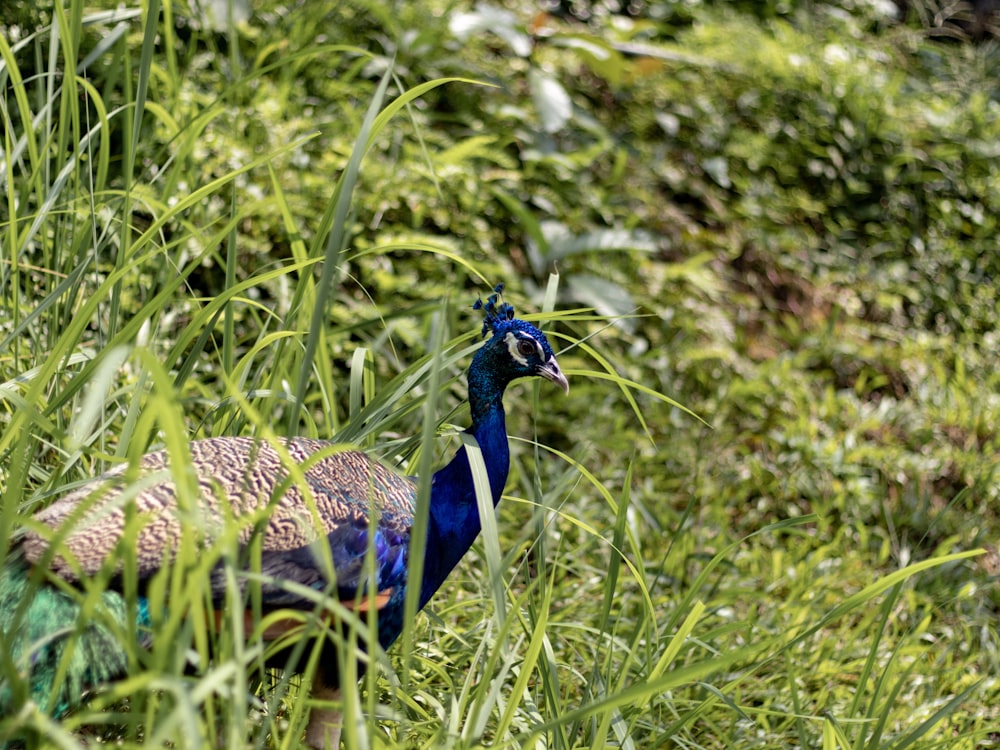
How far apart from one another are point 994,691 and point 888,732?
45 cm

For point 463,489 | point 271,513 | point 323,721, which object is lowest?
point 323,721

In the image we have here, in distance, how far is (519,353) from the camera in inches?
76.3

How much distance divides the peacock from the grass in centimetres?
6

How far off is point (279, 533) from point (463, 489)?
387mm

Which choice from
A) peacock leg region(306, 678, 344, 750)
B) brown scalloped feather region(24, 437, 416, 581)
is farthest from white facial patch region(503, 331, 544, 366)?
peacock leg region(306, 678, 344, 750)

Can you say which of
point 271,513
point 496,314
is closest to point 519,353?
point 496,314

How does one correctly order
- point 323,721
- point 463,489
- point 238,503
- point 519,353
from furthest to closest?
point 519,353
point 463,489
point 323,721
point 238,503

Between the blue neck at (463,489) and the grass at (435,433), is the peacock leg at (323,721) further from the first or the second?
the blue neck at (463,489)

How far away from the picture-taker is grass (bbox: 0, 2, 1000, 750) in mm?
1464

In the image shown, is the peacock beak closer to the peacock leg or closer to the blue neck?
the blue neck

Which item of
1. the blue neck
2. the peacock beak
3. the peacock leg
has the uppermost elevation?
the peacock beak

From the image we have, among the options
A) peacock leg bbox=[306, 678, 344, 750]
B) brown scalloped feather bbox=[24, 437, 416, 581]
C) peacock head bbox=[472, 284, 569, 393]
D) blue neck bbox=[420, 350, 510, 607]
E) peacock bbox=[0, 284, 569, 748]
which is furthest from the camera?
peacock head bbox=[472, 284, 569, 393]

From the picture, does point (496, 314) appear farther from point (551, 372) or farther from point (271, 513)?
point (271, 513)

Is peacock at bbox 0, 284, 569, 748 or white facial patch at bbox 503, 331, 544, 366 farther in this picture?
white facial patch at bbox 503, 331, 544, 366
